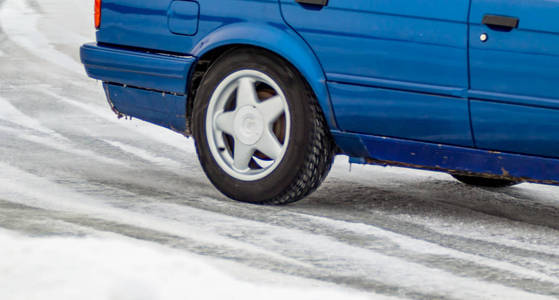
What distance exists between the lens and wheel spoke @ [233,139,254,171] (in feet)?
20.3

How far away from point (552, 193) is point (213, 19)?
2457mm

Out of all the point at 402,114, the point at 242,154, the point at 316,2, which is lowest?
the point at 242,154

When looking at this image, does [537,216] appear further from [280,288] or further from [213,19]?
[280,288]

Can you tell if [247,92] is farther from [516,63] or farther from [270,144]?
[516,63]

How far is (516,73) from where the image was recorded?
5.39 m

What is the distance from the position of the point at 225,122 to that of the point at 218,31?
0.47m

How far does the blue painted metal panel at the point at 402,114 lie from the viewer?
221 inches

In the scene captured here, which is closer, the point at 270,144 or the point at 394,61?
the point at 394,61

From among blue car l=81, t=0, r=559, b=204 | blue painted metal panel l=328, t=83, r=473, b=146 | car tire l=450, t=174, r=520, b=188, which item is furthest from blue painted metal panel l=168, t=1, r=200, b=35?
car tire l=450, t=174, r=520, b=188

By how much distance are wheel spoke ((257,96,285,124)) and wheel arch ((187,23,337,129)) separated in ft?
0.65

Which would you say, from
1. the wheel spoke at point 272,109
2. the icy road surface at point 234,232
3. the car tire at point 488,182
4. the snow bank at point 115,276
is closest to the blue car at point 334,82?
the wheel spoke at point 272,109

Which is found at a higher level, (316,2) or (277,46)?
(316,2)

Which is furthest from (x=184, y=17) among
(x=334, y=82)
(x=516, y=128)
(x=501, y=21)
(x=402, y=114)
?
(x=516, y=128)

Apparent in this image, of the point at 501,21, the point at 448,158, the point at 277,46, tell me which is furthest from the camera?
the point at 277,46
